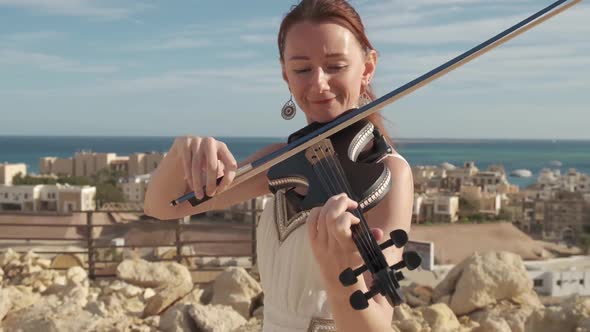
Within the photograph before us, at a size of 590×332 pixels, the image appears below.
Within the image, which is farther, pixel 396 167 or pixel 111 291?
pixel 111 291

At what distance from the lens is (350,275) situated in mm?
1161

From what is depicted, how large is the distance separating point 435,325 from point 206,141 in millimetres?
3007

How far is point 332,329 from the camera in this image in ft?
5.01

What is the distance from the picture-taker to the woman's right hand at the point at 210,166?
55.7 inches

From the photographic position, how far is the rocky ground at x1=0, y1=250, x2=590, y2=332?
4133mm

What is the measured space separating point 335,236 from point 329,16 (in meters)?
0.59

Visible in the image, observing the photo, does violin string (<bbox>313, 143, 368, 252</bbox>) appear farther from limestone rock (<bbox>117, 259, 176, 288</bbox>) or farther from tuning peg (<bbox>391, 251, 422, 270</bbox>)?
limestone rock (<bbox>117, 259, 176, 288</bbox>)


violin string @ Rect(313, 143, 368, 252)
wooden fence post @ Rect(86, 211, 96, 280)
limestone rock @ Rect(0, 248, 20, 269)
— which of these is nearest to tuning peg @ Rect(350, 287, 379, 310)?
violin string @ Rect(313, 143, 368, 252)

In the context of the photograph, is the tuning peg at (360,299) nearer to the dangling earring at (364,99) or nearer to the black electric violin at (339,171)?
the black electric violin at (339,171)

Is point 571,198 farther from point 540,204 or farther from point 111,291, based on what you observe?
point 111,291

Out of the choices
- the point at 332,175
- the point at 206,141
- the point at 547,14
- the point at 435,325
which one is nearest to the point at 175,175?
the point at 206,141

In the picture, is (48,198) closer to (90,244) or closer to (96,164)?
(96,164)

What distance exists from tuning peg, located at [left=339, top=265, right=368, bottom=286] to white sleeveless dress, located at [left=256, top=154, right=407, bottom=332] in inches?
15.3

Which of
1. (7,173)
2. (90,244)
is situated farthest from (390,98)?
(7,173)
